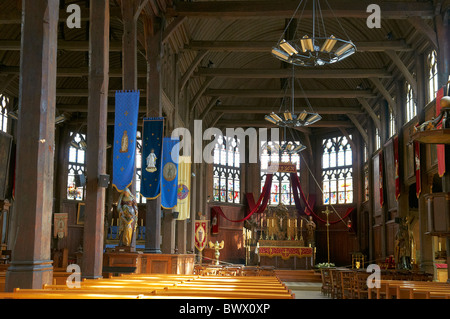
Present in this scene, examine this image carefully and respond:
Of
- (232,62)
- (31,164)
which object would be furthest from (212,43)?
(31,164)

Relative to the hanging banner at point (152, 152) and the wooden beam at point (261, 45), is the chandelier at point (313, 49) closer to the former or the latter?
the hanging banner at point (152, 152)

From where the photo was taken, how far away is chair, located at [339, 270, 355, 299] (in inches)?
520

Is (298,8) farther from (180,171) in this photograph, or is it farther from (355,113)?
(355,113)

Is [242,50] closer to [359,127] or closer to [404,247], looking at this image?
[404,247]

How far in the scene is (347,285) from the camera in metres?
14.6

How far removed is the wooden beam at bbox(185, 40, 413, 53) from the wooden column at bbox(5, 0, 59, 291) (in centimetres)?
1168

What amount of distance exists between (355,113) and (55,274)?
20147mm

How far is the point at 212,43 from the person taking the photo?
61.3 ft

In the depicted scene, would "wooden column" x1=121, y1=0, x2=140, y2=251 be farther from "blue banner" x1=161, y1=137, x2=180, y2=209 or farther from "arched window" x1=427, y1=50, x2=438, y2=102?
"arched window" x1=427, y1=50, x2=438, y2=102

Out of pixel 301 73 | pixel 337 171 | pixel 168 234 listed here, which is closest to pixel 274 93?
pixel 301 73

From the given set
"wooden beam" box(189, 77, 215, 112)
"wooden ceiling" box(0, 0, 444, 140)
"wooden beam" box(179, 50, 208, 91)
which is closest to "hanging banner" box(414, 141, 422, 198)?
"wooden ceiling" box(0, 0, 444, 140)

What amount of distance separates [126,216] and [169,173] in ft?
9.91

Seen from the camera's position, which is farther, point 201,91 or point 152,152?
point 201,91

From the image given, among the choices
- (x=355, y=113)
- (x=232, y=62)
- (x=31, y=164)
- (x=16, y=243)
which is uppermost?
(x=232, y=62)
